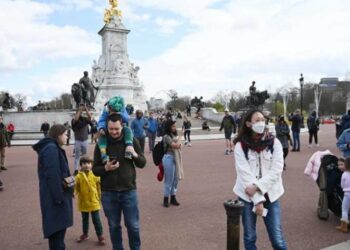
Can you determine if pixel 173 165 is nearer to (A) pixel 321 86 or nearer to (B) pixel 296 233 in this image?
(B) pixel 296 233

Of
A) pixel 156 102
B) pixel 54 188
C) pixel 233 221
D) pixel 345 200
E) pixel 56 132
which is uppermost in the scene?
pixel 156 102

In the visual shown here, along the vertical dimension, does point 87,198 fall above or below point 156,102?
below

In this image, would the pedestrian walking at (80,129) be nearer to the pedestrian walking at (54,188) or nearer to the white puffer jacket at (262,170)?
the pedestrian walking at (54,188)

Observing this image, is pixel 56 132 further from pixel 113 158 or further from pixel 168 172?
pixel 168 172

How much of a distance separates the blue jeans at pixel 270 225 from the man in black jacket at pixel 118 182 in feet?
4.20

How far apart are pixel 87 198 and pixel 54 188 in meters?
1.45

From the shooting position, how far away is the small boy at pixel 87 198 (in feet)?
18.2

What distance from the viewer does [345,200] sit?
593 centimetres

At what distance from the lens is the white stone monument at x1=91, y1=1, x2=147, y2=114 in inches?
2009

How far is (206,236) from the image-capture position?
225 inches

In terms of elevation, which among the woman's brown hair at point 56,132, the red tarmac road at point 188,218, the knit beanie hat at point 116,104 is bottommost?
the red tarmac road at point 188,218

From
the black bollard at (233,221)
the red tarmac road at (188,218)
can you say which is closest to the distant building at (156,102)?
the red tarmac road at (188,218)

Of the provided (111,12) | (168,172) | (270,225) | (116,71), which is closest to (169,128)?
(168,172)

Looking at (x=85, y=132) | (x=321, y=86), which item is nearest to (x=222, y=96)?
(x=321, y=86)
